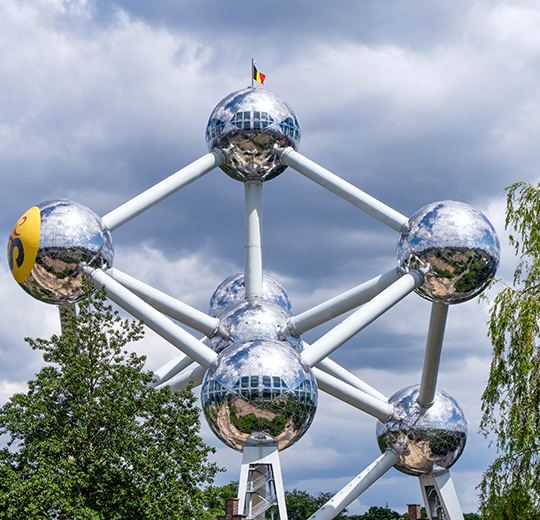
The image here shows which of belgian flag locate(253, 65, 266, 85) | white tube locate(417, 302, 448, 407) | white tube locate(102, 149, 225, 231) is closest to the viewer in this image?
white tube locate(102, 149, 225, 231)

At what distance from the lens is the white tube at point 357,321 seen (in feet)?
52.1

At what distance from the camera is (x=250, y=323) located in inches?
678

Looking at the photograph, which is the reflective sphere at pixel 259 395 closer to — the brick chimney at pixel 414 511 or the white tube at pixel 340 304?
the white tube at pixel 340 304

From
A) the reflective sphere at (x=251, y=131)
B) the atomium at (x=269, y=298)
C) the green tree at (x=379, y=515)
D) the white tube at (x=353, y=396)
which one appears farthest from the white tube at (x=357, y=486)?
the green tree at (x=379, y=515)

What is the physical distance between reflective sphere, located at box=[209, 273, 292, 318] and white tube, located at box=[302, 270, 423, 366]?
16.1ft

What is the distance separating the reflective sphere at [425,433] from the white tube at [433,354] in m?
0.35

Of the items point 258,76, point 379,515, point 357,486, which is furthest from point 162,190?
point 379,515

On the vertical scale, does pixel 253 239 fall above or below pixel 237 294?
above

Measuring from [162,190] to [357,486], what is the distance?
8.78m

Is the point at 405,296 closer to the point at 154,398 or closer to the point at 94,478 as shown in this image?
the point at 154,398

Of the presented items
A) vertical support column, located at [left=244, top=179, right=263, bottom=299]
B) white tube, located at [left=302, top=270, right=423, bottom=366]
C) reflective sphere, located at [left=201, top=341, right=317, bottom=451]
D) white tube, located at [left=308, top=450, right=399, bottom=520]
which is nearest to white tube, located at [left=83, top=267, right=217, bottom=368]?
reflective sphere, located at [left=201, top=341, right=317, bottom=451]

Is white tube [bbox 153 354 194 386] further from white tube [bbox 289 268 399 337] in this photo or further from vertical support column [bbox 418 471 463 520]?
vertical support column [bbox 418 471 463 520]

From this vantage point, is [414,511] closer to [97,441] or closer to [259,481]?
[259,481]

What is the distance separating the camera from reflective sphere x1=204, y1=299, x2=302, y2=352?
56.2ft
